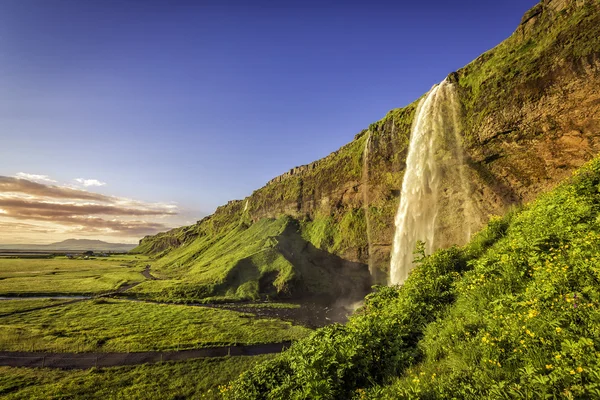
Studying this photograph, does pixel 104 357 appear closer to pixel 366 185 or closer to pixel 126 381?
pixel 126 381

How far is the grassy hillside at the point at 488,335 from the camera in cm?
510

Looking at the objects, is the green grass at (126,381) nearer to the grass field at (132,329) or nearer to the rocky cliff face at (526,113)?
the grass field at (132,329)

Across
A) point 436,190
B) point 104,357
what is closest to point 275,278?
point 104,357

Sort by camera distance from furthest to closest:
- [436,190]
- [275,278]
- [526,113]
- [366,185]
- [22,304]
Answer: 1. [366,185]
2. [275,278]
3. [22,304]
4. [436,190]
5. [526,113]

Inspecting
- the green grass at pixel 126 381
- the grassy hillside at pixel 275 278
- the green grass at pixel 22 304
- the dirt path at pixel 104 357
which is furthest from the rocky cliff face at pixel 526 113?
the green grass at pixel 22 304

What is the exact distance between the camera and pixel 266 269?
71.9 metres

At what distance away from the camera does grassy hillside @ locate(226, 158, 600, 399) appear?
510cm

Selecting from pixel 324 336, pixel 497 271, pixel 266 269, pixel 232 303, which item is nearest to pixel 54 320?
pixel 232 303

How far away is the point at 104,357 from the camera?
2956cm

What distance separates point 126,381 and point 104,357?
8.02 meters

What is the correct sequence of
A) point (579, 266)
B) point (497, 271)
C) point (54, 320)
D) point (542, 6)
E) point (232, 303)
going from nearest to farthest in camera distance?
point (579, 266) → point (497, 271) → point (542, 6) → point (54, 320) → point (232, 303)

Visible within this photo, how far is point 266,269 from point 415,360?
66307mm

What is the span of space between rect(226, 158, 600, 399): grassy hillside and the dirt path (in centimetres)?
2005

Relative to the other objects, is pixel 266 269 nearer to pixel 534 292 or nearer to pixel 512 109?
pixel 512 109
